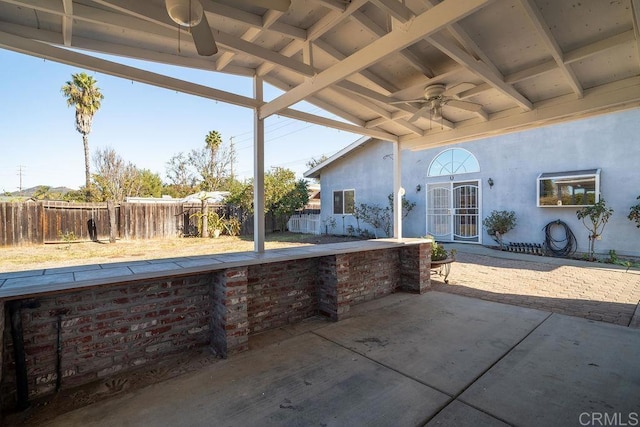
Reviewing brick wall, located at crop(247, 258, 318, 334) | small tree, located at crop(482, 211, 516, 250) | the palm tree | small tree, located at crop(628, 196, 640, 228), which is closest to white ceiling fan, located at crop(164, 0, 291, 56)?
brick wall, located at crop(247, 258, 318, 334)

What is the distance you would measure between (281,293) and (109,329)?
194 centimetres

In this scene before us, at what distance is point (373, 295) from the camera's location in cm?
521

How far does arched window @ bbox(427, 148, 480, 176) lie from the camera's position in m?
10.7

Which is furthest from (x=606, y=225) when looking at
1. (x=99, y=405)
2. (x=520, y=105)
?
(x=99, y=405)

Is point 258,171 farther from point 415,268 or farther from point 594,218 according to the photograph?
point 594,218

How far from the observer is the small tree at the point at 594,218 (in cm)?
797

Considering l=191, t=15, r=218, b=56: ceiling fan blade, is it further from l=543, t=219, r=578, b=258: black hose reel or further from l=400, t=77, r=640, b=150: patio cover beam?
l=543, t=219, r=578, b=258: black hose reel

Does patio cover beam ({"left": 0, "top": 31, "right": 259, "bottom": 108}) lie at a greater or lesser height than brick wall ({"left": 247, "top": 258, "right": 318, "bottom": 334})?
greater

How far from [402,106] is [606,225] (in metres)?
7.80

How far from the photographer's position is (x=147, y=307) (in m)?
3.05

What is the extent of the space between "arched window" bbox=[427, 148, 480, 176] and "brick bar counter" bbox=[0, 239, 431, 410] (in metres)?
8.13

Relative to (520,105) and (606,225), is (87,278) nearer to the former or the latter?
(520,105)

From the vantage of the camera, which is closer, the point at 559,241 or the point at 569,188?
the point at 569,188

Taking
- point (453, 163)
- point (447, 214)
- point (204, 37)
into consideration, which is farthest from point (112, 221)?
point (453, 163)
